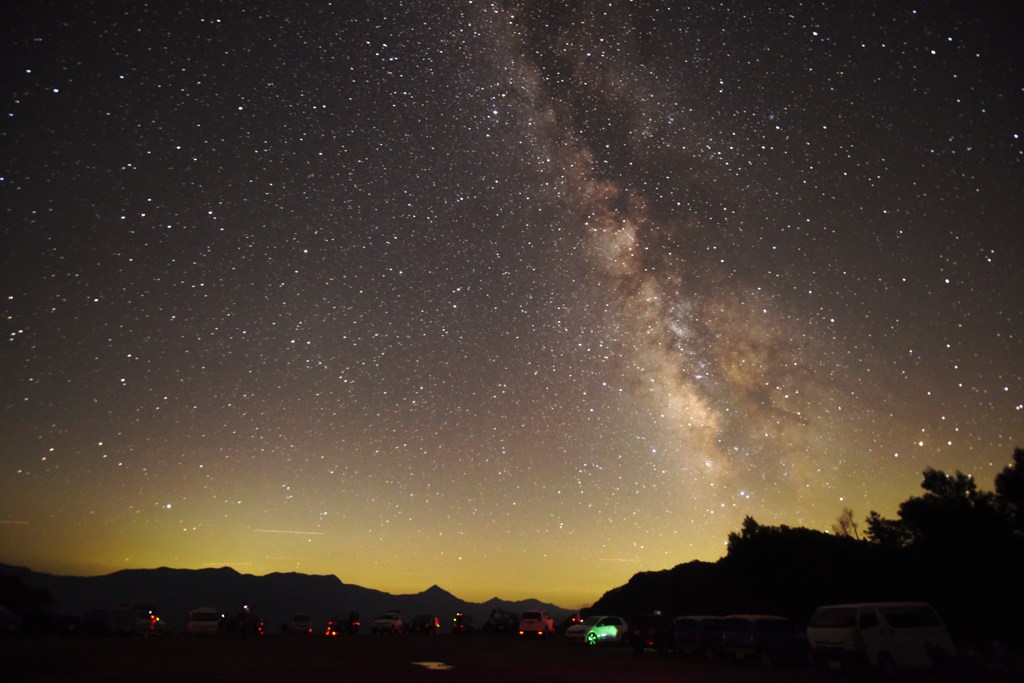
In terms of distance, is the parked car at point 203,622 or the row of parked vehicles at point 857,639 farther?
the parked car at point 203,622

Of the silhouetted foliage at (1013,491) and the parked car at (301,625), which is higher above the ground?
the silhouetted foliage at (1013,491)

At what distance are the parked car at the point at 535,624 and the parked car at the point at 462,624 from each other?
6864 mm

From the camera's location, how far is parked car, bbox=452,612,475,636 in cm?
Answer: 5022

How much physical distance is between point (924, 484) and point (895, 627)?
29.5 metres

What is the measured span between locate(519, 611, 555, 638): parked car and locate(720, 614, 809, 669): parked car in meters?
23.2

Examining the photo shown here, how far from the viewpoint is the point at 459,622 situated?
166 feet

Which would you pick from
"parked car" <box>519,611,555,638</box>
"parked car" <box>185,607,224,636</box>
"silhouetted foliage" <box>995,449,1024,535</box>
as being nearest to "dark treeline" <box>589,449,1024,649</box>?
"silhouetted foliage" <box>995,449,1024,535</box>

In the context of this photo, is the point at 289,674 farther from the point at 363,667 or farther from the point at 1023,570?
the point at 1023,570

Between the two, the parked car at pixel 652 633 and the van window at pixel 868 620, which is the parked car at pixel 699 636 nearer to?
the parked car at pixel 652 633

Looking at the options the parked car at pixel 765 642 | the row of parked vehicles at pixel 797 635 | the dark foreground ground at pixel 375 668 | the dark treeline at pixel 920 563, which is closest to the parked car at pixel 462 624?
the row of parked vehicles at pixel 797 635

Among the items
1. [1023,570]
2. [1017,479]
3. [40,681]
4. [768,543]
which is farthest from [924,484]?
[40,681]

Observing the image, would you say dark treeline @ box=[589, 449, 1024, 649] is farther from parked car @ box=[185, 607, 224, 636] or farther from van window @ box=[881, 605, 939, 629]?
parked car @ box=[185, 607, 224, 636]

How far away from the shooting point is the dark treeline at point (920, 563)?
34.7 metres

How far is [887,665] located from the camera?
60.0 feet
